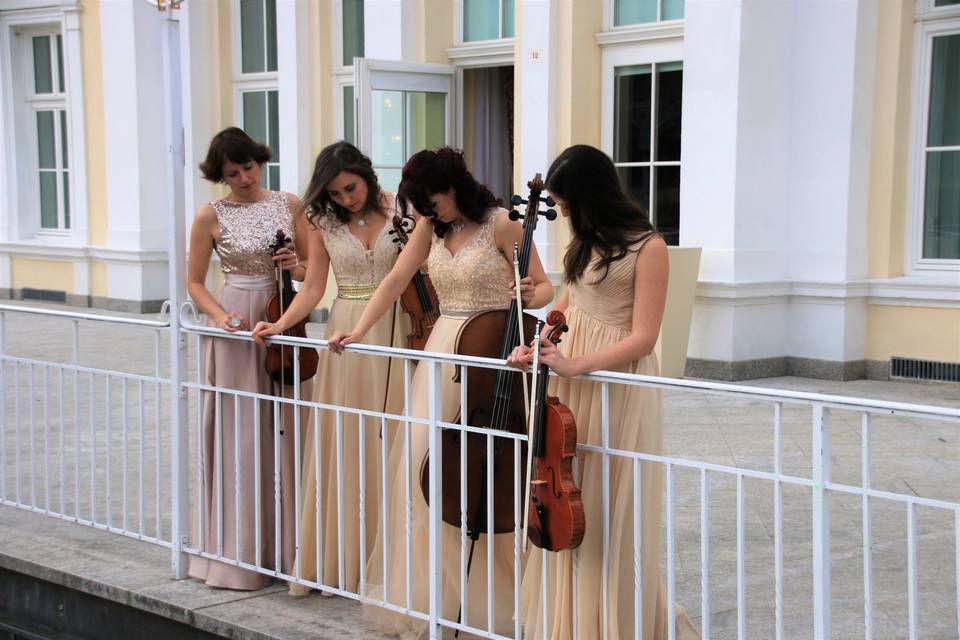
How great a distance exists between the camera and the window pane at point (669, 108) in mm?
9609

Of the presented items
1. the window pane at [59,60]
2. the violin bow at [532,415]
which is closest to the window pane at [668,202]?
the violin bow at [532,415]

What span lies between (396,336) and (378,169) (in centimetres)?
679

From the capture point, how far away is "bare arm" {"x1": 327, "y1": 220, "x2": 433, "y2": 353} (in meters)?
4.06

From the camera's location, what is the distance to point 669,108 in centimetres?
966

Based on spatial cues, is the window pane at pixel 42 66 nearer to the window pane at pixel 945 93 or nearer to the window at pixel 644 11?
the window at pixel 644 11

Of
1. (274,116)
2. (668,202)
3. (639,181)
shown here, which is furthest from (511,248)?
(274,116)

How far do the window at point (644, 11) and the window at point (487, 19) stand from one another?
139cm

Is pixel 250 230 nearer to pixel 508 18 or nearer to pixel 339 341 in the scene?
pixel 339 341

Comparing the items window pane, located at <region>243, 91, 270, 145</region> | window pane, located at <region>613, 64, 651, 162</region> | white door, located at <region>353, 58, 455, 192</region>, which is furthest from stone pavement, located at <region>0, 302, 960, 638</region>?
window pane, located at <region>243, 91, 270, 145</region>

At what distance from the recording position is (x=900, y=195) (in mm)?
8883

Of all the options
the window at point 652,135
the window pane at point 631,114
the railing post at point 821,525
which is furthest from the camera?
the window pane at point 631,114

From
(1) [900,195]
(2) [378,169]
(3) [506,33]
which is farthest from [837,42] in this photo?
(2) [378,169]

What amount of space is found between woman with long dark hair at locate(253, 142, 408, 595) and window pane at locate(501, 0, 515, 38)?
6.87 metres

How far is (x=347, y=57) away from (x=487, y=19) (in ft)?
5.90
